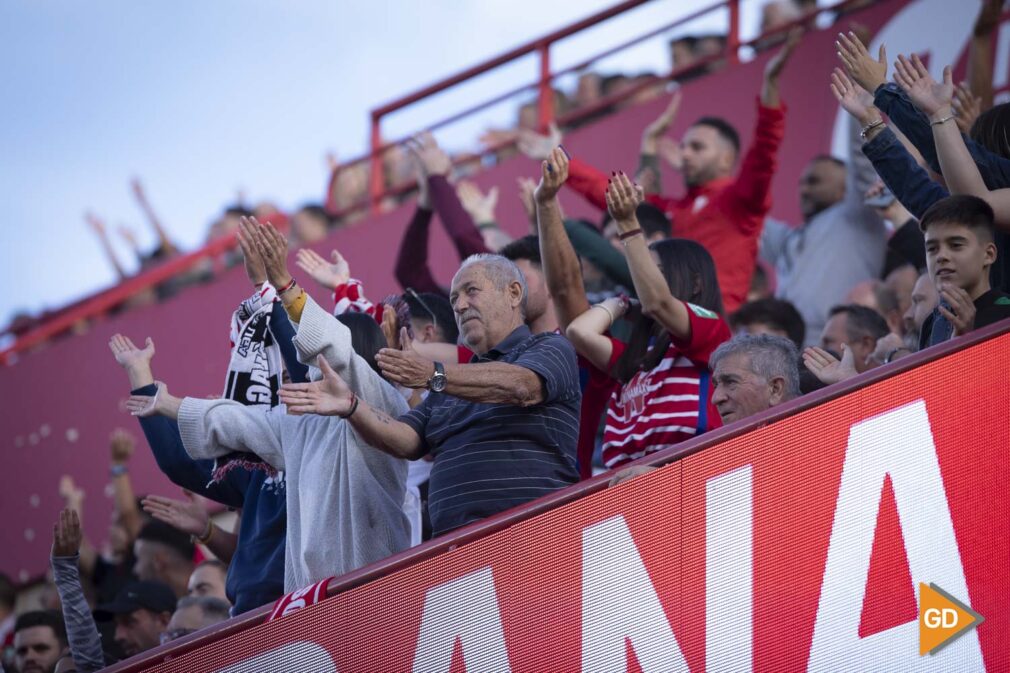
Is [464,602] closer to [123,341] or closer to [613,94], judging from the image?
[123,341]

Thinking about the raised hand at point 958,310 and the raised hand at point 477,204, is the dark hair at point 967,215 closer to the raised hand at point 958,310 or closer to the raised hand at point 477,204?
the raised hand at point 958,310

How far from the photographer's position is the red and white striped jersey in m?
5.00

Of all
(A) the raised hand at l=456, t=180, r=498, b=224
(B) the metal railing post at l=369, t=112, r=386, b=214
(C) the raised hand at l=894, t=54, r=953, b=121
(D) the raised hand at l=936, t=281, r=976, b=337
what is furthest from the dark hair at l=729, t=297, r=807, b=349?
(B) the metal railing post at l=369, t=112, r=386, b=214

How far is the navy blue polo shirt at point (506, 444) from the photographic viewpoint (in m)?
→ 4.58

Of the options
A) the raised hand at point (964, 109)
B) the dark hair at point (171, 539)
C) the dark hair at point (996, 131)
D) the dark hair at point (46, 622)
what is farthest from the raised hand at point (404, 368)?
the dark hair at point (46, 622)

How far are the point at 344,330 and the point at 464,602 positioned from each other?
116 centimetres

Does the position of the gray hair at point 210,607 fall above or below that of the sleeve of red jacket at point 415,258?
below

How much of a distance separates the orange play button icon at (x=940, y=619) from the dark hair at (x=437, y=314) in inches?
105

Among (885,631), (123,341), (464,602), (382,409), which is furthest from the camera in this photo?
(123,341)

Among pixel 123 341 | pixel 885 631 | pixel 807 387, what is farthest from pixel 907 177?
pixel 123 341

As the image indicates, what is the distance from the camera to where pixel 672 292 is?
5332 mm

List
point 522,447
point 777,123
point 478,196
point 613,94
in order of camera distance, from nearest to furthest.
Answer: point 522,447 < point 777,123 < point 478,196 < point 613,94

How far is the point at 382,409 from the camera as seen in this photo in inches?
199

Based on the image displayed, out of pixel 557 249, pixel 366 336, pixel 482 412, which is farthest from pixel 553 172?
pixel 482 412
